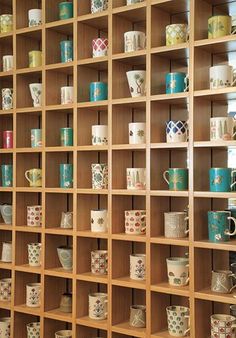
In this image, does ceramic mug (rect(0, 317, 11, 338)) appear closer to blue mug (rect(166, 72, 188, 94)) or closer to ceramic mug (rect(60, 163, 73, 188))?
ceramic mug (rect(60, 163, 73, 188))

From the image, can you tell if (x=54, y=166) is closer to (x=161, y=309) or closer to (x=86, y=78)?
(x=86, y=78)

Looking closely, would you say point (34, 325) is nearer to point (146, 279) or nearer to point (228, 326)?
point (146, 279)

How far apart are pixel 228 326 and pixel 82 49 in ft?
4.65

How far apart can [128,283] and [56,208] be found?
0.60 m

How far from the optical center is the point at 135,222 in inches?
98.1

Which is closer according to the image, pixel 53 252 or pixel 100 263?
pixel 100 263

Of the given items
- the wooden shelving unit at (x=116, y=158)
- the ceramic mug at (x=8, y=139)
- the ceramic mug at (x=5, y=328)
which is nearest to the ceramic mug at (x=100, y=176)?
the wooden shelving unit at (x=116, y=158)

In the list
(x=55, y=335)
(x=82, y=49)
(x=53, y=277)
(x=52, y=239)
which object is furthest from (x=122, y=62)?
(x=55, y=335)

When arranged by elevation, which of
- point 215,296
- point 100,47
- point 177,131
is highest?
point 100,47

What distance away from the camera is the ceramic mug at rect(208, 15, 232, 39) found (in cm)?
227

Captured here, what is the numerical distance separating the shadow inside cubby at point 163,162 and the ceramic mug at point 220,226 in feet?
1.01

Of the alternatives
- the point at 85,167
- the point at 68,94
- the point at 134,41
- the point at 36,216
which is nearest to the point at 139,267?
the point at 85,167

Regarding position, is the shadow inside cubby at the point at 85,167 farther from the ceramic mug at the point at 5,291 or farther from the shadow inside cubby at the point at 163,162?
the ceramic mug at the point at 5,291

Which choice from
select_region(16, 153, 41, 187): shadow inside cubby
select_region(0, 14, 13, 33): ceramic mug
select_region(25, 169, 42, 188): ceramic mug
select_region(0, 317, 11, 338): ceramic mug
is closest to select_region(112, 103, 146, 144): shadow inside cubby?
select_region(25, 169, 42, 188): ceramic mug
